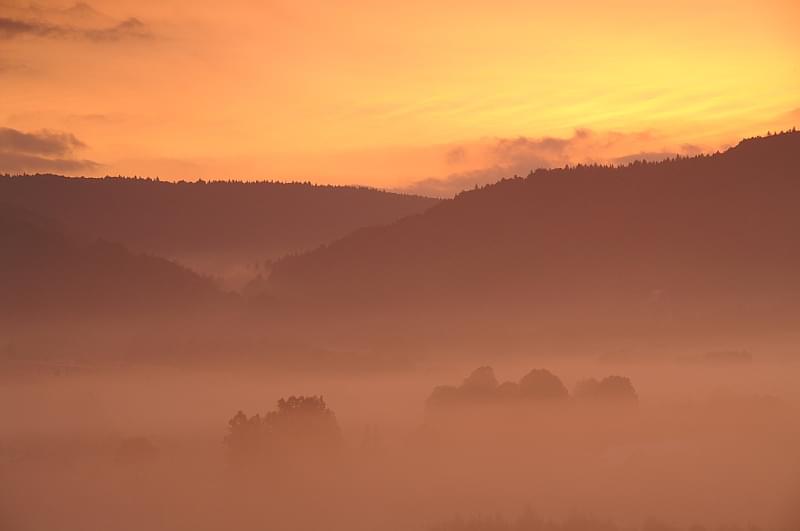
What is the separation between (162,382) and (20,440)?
79734 mm

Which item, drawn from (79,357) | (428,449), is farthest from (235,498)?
(79,357)

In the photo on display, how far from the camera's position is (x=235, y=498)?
60.9 metres

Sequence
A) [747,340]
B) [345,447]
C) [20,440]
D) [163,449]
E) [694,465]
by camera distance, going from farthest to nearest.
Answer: [747,340], [20,440], [163,449], [345,447], [694,465]

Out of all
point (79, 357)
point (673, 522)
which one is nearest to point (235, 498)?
point (673, 522)

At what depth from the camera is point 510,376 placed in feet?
530

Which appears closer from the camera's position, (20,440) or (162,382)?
(20,440)

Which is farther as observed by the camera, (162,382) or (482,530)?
(162,382)

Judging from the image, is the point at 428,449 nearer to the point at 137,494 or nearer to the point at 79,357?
the point at 137,494

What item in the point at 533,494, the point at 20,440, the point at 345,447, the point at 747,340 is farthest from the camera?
the point at 747,340

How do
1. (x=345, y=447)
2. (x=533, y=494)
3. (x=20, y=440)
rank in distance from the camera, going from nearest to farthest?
(x=533, y=494)
(x=345, y=447)
(x=20, y=440)

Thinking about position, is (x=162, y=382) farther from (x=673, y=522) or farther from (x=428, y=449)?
(x=673, y=522)

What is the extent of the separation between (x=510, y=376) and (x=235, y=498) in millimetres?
103402

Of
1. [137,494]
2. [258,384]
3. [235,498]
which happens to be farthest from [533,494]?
[258,384]

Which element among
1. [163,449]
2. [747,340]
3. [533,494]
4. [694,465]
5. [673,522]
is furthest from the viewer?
[747,340]
